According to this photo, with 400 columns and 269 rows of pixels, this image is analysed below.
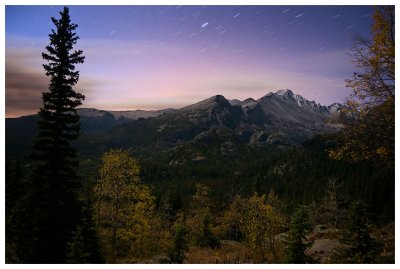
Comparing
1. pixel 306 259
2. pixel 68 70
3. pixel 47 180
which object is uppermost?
pixel 68 70

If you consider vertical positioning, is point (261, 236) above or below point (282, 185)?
above

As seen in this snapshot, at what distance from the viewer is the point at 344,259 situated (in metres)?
13.4

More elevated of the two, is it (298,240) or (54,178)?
(54,178)

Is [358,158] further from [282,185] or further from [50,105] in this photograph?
[282,185]

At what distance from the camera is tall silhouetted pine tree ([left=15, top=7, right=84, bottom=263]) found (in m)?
14.8

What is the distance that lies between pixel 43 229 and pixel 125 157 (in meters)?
7.46

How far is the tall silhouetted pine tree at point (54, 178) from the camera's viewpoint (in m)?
14.8

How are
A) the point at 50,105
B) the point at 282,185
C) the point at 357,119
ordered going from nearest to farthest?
the point at 357,119
the point at 50,105
the point at 282,185

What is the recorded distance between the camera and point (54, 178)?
1566 cm

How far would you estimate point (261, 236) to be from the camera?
24438 mm

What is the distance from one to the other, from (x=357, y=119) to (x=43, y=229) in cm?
1533

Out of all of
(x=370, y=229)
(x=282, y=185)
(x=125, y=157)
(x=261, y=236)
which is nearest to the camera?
(x=370, y=229)
